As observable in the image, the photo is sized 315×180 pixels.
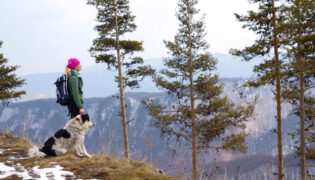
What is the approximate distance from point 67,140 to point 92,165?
4.02 ft

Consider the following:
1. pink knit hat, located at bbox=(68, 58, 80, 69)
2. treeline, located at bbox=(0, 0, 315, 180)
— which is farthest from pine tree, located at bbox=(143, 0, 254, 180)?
pink knit hat, located at bbox=(68, 58, 80, 69)

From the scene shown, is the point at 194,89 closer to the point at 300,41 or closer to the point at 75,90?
the point at 300,41

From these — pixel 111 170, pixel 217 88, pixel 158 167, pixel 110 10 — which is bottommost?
pixel 158 167

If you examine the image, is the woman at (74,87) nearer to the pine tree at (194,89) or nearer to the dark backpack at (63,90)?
the dark backpack at (63,90)

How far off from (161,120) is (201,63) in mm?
4203

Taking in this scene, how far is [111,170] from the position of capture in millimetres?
5832

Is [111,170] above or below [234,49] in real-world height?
below

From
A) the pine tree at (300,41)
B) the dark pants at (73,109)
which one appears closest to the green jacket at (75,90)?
the dark pants at (73,109)

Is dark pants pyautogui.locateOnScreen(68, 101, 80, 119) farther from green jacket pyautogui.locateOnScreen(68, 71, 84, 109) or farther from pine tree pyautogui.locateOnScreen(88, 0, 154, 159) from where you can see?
pine tree pyautogui.locateOnScreen(88, 0, 154, 159)

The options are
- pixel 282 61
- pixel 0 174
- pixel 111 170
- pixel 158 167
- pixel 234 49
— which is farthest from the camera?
pixel 234 49

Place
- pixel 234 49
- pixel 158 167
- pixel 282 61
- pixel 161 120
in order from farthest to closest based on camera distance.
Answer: pixel 161 120 → pixel 234 49 → pixel 282 61 → pixel 158 167

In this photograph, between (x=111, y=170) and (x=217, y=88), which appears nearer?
(x=111, y=170)

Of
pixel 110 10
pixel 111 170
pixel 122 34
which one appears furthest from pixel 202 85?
pixel 111 170

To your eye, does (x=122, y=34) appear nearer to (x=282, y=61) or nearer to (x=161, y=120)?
(x=161, y=120)
